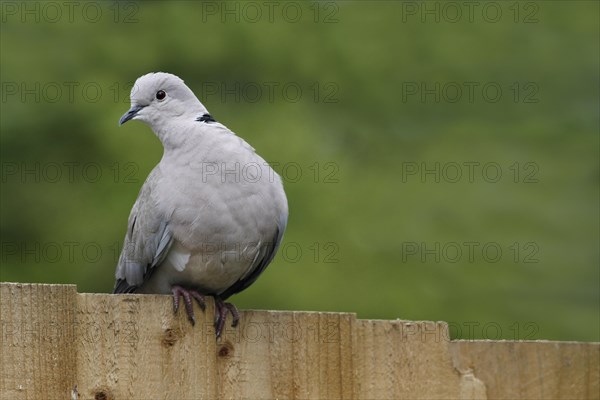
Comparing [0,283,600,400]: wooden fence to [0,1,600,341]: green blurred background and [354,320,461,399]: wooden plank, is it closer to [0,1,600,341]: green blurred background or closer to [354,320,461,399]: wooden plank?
[354,320,461,399]: wooden plank

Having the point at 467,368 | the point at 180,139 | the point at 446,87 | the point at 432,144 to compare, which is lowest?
the point at 467,368

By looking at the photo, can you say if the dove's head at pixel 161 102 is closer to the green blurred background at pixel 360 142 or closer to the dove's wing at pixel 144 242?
the dove's wing at pixel 144 242

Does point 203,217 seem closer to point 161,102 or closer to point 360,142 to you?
point 161,102

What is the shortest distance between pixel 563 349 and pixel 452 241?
3.57 m

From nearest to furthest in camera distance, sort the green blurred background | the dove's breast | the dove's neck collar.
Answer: the dove's breast → the dove's neck collar → the green blurred background

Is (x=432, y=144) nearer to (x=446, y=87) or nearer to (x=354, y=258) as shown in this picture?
(x=446, y=87)

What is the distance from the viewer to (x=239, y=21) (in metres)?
6.59

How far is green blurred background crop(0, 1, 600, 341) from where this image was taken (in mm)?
5711

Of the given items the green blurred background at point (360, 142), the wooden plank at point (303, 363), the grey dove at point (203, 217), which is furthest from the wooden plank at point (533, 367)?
the green blurred background at point (360, 142)

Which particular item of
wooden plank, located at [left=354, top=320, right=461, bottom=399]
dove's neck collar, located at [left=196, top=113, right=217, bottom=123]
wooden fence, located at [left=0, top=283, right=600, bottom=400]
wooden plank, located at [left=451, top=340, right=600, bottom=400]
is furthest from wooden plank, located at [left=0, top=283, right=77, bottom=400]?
dove's neck collar, located at [left=196, top=113, right=217, bottom=123]

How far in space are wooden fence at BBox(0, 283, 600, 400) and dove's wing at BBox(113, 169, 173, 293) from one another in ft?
3.73

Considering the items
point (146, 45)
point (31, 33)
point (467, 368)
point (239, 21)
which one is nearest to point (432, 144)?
point (239, 21)

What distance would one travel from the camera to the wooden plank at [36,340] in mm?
2422

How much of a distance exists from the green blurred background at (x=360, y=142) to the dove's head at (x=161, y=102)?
1.63 metres
